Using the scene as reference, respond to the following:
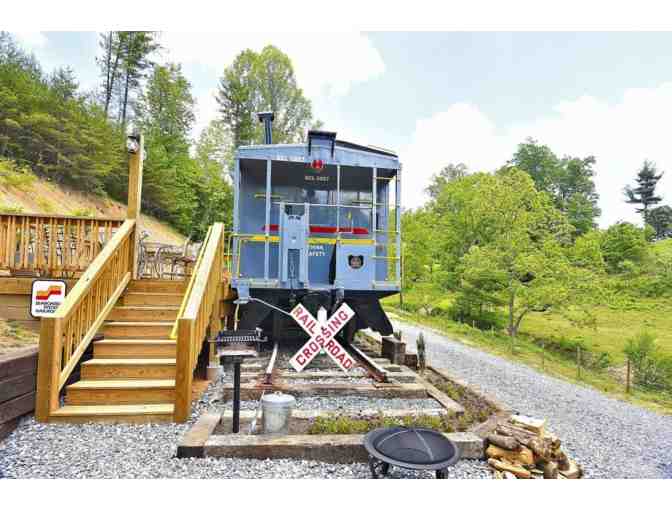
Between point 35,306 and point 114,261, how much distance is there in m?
1.32

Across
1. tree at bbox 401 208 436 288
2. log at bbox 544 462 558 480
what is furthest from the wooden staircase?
tree at bbox 401 208 436 288

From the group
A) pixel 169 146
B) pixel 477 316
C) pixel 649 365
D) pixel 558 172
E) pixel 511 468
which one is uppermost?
pixel 558 172

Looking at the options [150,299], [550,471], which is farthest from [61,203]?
[550,471]

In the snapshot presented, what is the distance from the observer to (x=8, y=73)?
60.2 feet

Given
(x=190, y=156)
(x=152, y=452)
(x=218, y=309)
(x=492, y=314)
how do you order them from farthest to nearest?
(x=190, y=156) < (x=492, y=314) < (x=218, y=309) < (x=152, y=452)

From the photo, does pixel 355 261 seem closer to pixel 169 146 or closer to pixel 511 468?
pixel 511 468

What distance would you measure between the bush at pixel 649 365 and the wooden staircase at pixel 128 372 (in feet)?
47.4

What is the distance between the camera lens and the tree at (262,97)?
28078mm

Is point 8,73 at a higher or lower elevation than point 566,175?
lower

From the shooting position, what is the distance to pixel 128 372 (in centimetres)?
443

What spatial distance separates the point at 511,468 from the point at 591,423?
2816 mm

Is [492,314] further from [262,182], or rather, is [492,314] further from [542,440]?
[542,440]

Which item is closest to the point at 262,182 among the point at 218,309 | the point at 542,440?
the point at 218,309

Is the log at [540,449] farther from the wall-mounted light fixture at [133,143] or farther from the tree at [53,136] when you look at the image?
the tree at [53,136]
